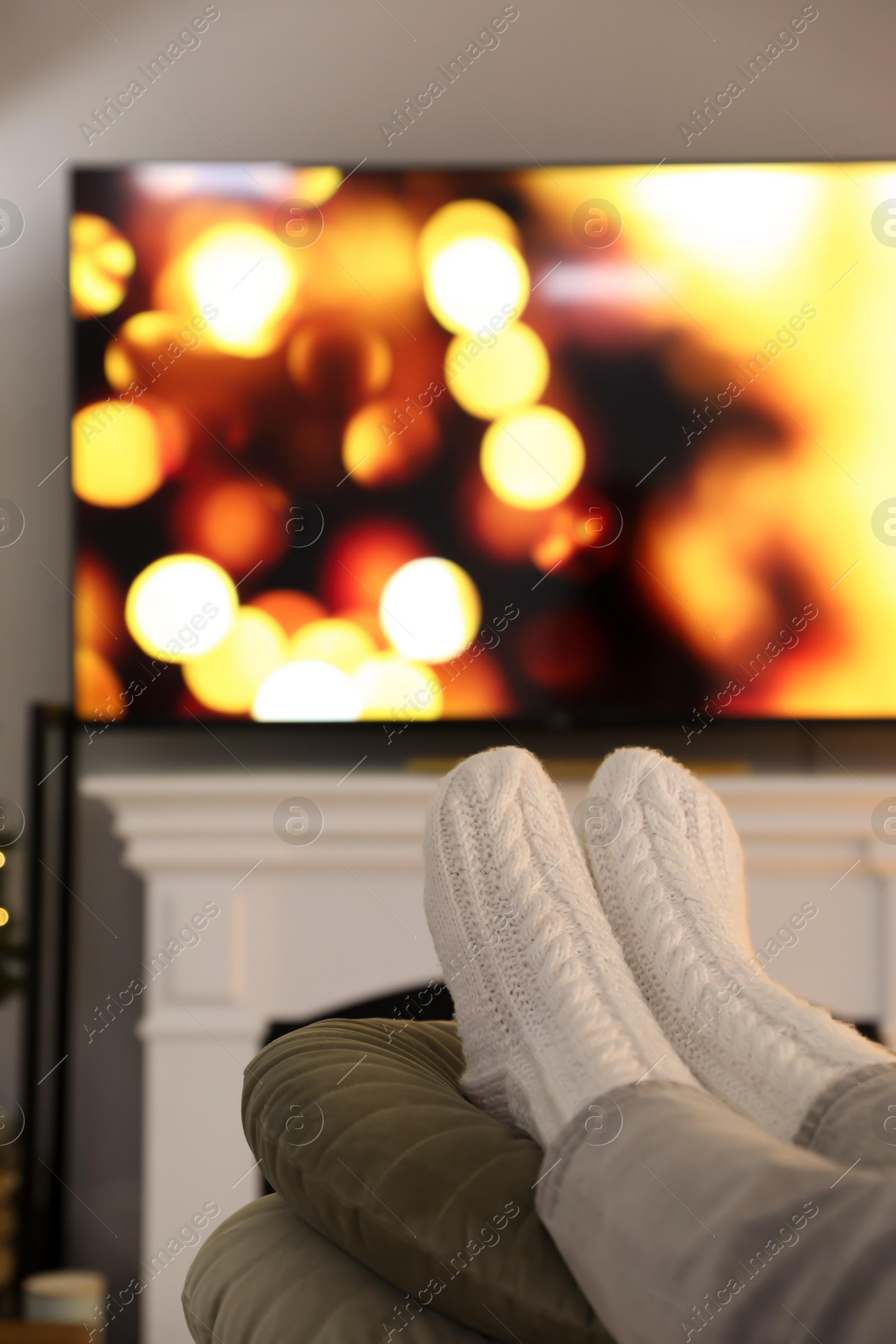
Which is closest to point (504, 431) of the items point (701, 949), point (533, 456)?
point (533, 456)

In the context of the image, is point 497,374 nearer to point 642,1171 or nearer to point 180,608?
point 180,608

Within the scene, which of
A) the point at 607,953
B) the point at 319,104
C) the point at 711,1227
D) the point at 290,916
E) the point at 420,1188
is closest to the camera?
the point at 711,1227

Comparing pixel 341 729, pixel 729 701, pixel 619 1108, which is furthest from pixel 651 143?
pixel 619 1108

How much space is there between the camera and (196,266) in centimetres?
148

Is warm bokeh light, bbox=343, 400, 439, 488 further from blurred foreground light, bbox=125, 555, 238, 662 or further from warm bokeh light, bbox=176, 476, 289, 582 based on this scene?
blurred foreground light, bbox=125, 555, 238, 662

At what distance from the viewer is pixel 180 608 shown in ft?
4.81

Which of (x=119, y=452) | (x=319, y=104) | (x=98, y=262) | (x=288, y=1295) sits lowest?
(x=288, y=1295)

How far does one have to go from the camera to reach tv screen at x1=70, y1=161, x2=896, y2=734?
1476 mm

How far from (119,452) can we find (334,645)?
426 millimetres

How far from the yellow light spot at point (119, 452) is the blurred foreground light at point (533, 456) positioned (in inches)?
19.2

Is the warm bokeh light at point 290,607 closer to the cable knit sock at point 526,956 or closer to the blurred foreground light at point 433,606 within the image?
the blurred foreground light at point 433,606

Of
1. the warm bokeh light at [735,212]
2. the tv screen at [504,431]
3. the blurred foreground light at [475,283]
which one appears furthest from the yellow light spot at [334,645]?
the warm bokeh light at [735,212]

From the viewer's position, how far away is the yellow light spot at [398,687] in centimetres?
145

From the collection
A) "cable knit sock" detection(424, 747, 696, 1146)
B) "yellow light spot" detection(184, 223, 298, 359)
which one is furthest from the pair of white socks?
"yellow light spot" detection(184, 223, 298, 359)
